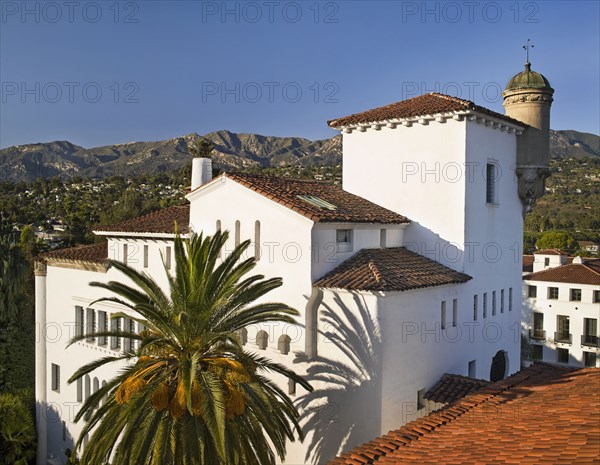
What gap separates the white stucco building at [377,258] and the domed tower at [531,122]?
257 millimetres

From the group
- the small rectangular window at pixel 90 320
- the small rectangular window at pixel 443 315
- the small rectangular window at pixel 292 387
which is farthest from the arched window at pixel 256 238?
the small rectangular window at pixel 90 320

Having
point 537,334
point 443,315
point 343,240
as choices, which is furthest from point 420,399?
point 537,334

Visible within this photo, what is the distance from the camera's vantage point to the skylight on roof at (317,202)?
610 inches

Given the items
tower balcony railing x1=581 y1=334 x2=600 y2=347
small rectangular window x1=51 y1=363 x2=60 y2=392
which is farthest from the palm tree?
tower balcony railing x1=581 y1=334 x2=600 y2=347

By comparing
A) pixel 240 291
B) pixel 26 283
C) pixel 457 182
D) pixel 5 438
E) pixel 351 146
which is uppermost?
pixel 351 146

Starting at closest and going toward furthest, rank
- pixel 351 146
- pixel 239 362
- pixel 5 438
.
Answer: pixel 239 362 → pixel 351 146 → pixel 5 438

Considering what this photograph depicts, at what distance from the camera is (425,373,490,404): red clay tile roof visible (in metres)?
14.9

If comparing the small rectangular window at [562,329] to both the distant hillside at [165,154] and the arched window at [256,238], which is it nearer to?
the arched window at [256,238]

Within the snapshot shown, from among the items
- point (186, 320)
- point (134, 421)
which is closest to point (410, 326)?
point (186, 320)

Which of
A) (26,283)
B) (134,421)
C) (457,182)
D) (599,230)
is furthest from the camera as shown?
(599,230)

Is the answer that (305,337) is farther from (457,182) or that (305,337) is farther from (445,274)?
(457,182)

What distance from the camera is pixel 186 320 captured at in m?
11.3

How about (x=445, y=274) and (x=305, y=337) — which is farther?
(x=445, y=274)

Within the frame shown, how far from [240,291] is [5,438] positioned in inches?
714
